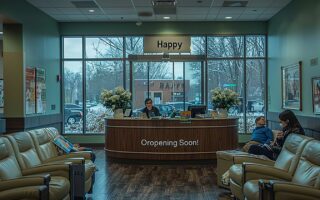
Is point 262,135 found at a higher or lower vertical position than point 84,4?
lower

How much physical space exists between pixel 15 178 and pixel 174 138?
4.61 m

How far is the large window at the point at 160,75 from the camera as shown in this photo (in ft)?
37.8

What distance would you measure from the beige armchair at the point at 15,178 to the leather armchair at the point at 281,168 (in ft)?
7.15

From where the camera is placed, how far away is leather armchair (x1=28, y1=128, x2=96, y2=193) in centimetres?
527

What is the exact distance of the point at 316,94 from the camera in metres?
7.52

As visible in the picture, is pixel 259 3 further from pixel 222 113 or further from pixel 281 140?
pixel 281 140

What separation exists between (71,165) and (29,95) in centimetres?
485

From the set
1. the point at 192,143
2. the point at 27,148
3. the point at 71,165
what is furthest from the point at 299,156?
the point at 192,143

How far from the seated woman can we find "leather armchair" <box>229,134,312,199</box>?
0.68 m

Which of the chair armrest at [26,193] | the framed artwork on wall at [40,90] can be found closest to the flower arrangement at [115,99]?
the framed artwork on wall at [40,90]

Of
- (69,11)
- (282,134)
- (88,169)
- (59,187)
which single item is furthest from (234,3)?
(59,187)

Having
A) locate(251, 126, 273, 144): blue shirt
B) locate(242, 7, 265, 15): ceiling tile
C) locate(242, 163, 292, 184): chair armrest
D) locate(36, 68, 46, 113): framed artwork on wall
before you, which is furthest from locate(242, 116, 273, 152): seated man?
locate(36, 68, 46, 113): framed artwork on wall

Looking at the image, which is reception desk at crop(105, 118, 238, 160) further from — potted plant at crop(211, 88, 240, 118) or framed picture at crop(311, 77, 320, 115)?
framed picture at crop(311, 77, 320, 115)

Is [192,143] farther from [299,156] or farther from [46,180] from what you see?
[46,180]
